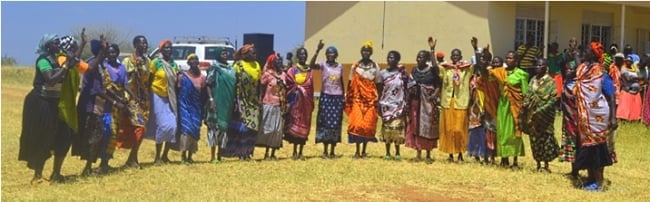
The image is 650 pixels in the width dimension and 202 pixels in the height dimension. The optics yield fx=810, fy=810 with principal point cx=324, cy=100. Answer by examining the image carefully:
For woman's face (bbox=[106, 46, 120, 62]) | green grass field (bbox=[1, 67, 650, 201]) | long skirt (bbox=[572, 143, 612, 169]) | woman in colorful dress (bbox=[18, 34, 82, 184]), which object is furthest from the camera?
woman's face (bbox=[106, 46, 120, 62])

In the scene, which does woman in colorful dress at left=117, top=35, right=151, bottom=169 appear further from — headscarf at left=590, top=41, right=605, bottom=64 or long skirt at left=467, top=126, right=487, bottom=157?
headscarf at left=590, top=41, right=605, bottom=64

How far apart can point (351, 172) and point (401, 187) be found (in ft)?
3.34

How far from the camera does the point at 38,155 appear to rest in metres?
7.69

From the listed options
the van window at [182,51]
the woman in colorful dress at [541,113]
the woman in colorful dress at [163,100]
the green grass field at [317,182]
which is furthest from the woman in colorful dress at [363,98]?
the van window at [182,51]

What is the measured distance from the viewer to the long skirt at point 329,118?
10000 mm

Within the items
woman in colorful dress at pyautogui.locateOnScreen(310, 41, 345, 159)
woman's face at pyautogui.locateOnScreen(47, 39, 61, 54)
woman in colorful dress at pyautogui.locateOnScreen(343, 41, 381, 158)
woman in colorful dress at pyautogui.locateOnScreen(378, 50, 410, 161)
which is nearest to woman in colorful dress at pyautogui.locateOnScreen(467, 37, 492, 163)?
woman in colorful dress at pyautogui.locateOnScreen(378, 50, 410, 161)

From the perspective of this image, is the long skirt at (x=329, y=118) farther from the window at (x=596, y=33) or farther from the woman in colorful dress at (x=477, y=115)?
the window at (x=596, y=33)

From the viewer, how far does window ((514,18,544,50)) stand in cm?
1766

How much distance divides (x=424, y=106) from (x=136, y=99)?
11.3 feet

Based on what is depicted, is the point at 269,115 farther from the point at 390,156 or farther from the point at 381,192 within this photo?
the point at 381,192

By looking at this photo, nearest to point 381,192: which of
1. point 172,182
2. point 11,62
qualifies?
point 172,182

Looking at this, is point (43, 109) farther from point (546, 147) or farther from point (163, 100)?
point (546, 147)

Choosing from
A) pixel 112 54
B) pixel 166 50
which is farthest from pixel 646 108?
pixel 112 54

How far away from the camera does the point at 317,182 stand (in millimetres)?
7977
